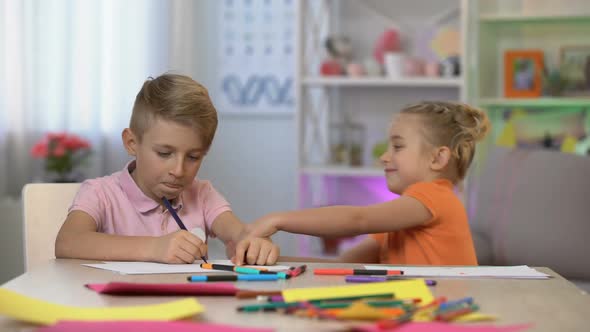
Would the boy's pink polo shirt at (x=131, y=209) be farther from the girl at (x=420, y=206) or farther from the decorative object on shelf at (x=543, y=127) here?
the decorative object on shelf at (x=543, y=127)

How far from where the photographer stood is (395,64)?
4.11 metres

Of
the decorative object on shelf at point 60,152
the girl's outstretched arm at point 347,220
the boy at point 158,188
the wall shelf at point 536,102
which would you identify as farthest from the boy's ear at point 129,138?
the wall shelf at point 536,102

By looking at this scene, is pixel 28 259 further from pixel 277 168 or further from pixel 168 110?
pixel 277 168

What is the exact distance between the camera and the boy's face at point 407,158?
195cm

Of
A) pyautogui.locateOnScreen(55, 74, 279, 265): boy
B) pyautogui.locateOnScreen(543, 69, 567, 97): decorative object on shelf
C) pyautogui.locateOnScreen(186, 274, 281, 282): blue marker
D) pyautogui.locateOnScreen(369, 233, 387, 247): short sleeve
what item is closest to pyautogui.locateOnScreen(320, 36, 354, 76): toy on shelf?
pyautogui.locateOnScreen(543, 69, 567, 97): decorative object on shelf

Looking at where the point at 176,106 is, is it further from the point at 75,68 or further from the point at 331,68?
the point at 75,68

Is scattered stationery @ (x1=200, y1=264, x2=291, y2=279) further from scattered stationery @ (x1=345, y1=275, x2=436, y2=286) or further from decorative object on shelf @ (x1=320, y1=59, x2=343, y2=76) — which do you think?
decorative object on shelf @ (x1=320, y1=59, x2=343, y2=76)

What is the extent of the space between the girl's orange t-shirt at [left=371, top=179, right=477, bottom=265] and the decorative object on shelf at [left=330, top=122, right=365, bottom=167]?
7.92 ft

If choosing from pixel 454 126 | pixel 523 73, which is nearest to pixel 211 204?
pixel 454 126

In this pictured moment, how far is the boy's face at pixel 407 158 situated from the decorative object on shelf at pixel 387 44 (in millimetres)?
2357

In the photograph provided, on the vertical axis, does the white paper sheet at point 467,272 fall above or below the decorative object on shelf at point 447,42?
below

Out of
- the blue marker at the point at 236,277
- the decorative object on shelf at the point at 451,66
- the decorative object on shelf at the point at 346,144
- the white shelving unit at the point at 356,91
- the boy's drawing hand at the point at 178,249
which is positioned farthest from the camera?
the white shelving unit at the point at 356,91

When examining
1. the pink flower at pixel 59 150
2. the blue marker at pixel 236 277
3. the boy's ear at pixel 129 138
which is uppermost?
the boy's ear at pixel 129 138

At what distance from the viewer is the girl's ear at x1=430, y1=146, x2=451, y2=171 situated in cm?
194
